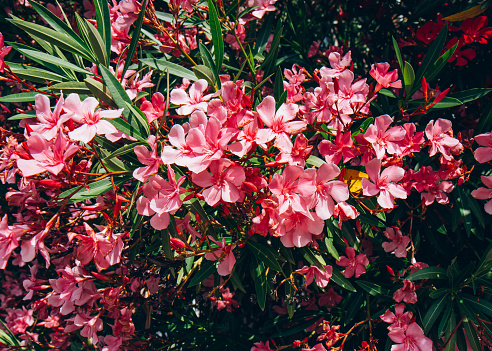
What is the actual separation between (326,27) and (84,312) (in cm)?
188

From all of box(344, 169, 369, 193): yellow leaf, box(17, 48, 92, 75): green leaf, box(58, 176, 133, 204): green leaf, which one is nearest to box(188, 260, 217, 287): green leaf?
box(58, 176, 133, 204): green leaf

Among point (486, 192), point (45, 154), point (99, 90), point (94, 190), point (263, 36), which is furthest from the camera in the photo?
point (263, 36)

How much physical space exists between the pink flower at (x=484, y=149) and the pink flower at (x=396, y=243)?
1.18 feet

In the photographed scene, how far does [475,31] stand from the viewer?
1.33 metres

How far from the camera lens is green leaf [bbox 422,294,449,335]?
1218 mm

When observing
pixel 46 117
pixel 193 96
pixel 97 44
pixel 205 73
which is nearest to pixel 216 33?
pixel 205 73

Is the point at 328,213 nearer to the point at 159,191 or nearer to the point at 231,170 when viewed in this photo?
the point at 231,170

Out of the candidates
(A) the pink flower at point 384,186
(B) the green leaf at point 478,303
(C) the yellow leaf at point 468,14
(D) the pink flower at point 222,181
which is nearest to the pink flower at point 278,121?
(D) the pink flower at point 222,181

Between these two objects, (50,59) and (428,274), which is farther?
(428,274)

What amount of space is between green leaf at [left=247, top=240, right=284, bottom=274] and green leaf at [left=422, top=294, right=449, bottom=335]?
23.5 inches

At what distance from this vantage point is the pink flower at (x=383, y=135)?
0.94 meters

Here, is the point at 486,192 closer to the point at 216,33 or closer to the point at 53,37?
the point at 216,33

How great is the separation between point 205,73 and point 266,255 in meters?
0.62

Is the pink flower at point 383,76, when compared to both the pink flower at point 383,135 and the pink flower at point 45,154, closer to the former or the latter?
the pink flower at point 383,135
